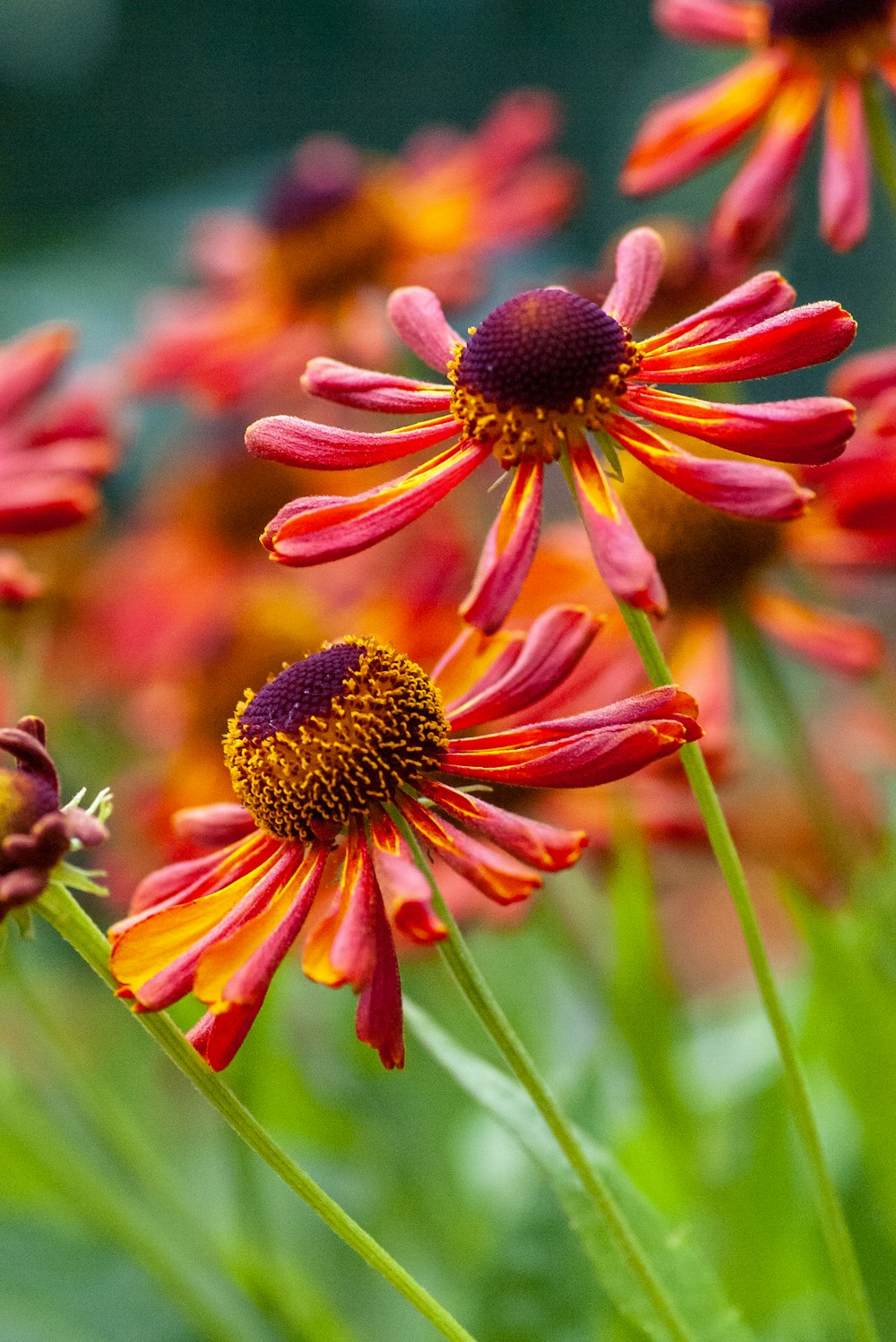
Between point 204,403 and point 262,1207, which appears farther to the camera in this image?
point 204,403

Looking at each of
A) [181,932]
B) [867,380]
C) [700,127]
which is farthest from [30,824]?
[700,127]

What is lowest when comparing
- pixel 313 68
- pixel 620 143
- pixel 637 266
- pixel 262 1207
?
pixel 262 1207

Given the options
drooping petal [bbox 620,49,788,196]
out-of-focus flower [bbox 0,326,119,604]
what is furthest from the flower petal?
drooping petal [bbox 620,49,788,196]

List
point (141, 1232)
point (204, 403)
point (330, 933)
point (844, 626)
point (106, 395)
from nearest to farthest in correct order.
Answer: point (330, 933) → point (141, 1232) → point (844, 626) → point (106, 395) → point (204, 403)

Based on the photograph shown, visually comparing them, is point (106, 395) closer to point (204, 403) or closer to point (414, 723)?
point (204, 403)

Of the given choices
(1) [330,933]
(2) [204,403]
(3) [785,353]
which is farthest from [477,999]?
(2) [204,403]

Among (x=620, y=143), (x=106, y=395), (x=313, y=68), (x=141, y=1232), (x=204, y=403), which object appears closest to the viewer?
(x=141, y=1232)
